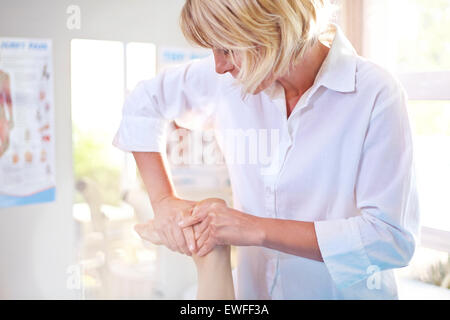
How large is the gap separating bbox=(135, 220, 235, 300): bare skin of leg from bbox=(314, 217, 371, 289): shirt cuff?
0.58 ft

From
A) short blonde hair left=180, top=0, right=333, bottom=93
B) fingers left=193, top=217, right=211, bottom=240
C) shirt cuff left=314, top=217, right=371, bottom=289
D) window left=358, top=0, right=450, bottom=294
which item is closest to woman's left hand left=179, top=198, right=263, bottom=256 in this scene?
fingers left=193, top=217, right=211, bottom=240

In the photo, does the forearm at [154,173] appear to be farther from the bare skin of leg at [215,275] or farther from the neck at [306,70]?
the neck at [306,70]

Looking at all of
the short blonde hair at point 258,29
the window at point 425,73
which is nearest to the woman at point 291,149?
the short blonde hair at point 258,29

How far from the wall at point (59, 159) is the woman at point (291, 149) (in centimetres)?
10

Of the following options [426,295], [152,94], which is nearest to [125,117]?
[152,94]

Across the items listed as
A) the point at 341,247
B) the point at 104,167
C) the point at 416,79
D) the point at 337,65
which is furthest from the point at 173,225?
the point at 416,79

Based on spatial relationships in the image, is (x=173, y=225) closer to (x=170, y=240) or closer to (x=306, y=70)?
(x=170, y=240)

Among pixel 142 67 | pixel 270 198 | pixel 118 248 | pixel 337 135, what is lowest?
pixel 118 248

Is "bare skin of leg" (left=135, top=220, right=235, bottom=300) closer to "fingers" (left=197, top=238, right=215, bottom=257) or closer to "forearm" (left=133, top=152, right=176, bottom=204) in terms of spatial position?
"fingers" (left=197, top=238, right=215, bottom=257)

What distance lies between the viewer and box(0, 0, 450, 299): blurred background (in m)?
0.85

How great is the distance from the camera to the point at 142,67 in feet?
2.95
